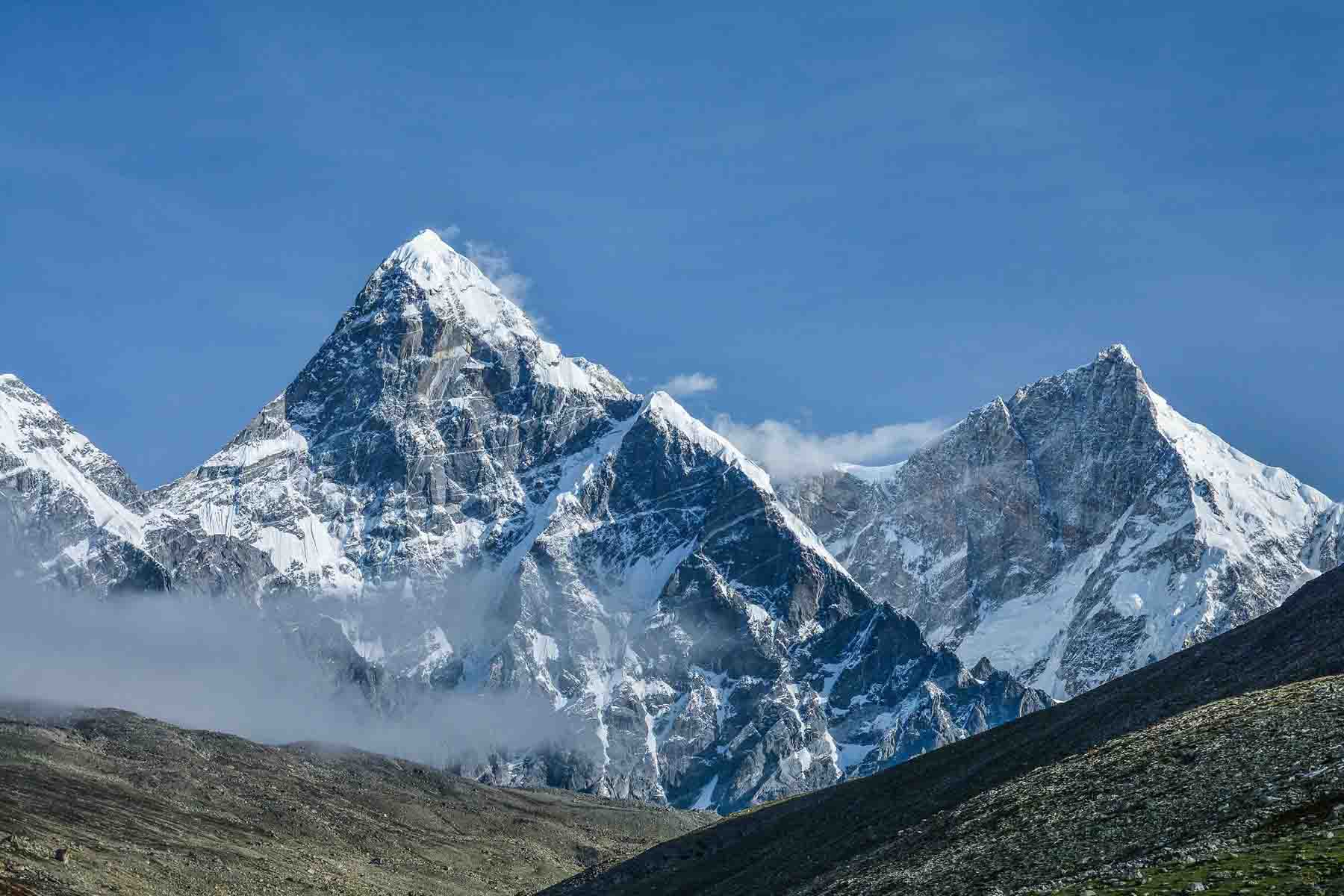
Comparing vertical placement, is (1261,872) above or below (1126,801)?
below

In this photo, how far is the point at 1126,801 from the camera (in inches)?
3644

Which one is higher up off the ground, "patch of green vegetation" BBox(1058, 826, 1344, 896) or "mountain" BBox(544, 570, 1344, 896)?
"mountain" BBox(544, 570, 1344, 896)

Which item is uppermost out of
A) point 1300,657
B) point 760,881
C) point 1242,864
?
point 1300,657

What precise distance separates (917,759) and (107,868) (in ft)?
266

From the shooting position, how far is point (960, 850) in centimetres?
9744

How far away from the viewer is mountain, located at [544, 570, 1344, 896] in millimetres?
73125

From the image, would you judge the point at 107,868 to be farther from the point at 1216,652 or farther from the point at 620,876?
the point at 1216,652

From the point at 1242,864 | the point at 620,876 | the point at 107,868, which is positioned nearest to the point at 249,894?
the point at 107,868

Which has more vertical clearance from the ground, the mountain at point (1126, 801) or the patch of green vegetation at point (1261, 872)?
the mountain at point (1126, 801)

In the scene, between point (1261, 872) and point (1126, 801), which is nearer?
point (1261, 872)

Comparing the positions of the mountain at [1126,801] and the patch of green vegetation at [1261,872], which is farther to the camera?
the mountain at [1126,801]

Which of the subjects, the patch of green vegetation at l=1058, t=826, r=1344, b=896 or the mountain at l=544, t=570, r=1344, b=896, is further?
the mountain at l=544, t=570, r=1344, b=896

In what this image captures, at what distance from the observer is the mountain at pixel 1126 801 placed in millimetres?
73125

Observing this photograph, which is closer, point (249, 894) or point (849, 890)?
point (849, 890)
